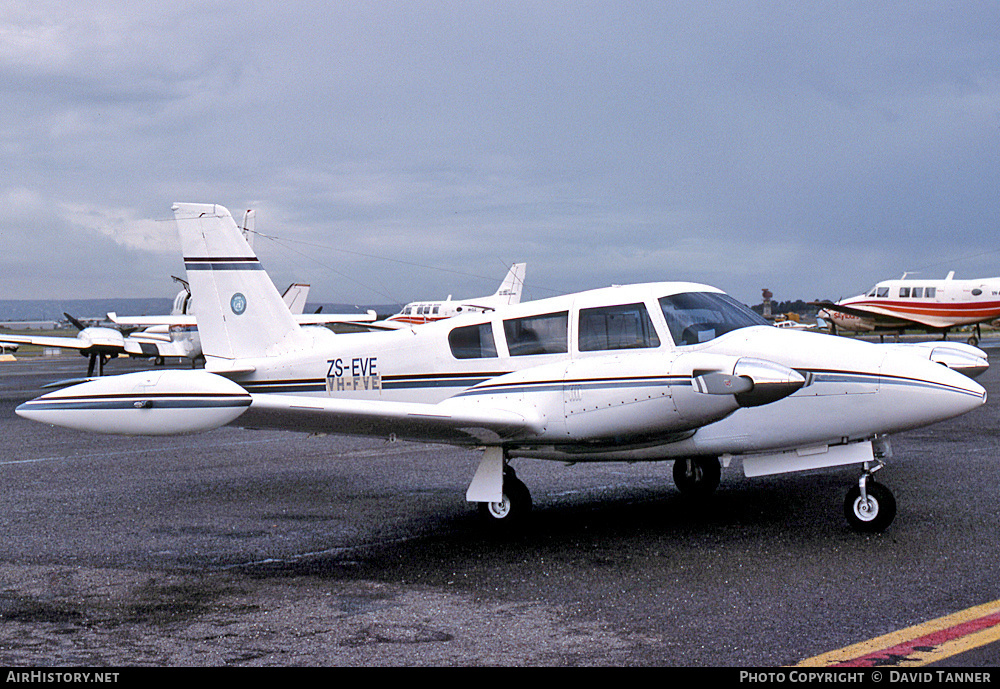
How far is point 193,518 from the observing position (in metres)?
9.40

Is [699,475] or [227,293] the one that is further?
[227,293]

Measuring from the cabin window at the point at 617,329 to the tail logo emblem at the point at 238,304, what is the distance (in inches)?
203

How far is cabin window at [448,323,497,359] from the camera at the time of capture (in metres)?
Answer: 8.94

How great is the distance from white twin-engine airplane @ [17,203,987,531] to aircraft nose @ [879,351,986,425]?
1 cm

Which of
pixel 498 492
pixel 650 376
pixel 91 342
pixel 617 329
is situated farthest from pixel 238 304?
pixel 91 342

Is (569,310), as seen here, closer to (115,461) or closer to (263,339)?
(263,339)

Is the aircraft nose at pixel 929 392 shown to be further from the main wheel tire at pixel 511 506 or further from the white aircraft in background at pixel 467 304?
the white aircraft in background at pixel 467 304

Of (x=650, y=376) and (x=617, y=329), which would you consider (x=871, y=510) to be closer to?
(x=650, y=376)

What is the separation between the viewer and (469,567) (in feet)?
23.7

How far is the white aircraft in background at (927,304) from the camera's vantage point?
134ft

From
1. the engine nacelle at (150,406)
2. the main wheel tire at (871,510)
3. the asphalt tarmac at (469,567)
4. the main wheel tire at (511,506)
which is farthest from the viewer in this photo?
the main wheel tire at (511,506)

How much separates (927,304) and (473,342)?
38.6 metres

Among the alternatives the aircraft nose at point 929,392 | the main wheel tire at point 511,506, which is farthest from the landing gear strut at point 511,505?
the aircraft nose at point 929,392
